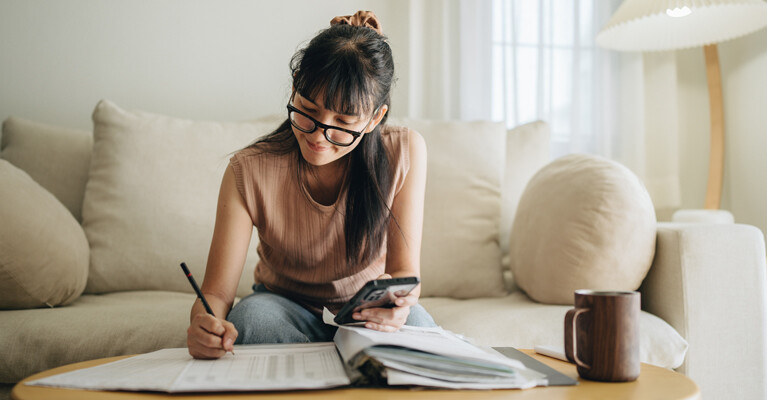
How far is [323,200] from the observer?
121 cm

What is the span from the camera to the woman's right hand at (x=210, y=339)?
787 millimetres

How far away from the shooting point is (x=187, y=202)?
68.4 inches

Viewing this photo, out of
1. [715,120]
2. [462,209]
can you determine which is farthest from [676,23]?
[462,209]

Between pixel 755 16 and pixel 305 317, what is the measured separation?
1803 mm

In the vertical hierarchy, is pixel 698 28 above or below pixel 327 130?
above

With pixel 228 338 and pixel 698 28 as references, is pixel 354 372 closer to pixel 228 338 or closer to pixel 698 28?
pixel 228 338

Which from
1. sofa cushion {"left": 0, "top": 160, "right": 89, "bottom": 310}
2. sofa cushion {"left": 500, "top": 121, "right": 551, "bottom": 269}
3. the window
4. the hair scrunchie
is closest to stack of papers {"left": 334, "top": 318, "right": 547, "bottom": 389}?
the hair scrunchie

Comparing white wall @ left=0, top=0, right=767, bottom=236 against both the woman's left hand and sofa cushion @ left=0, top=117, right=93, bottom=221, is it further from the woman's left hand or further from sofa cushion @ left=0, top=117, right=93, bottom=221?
the woman's left hand

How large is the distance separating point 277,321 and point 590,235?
78 centimetres

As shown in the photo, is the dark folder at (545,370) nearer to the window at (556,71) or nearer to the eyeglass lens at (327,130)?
the eyeglass lens at (327,130)

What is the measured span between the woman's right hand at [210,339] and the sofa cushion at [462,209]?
982mm

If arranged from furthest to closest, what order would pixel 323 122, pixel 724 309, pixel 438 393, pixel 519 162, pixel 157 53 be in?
pixel 157 53
pixel 519 162
pixel 724 309
pixel 323 122
pixel 438 393

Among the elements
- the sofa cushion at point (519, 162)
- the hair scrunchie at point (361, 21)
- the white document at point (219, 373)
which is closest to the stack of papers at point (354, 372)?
the white document at point (219, 373)

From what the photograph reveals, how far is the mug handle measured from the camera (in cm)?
74
